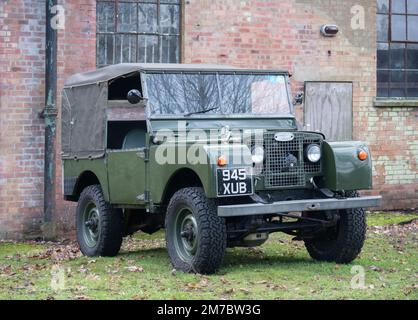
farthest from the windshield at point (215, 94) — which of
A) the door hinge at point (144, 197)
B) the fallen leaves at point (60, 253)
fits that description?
the fallen leaves at point (60, 253)

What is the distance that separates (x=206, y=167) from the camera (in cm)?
828

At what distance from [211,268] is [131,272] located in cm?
96

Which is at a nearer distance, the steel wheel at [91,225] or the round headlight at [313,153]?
the round headlight at [313,153]

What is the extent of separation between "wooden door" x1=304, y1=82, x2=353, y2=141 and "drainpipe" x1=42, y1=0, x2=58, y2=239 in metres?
4.36

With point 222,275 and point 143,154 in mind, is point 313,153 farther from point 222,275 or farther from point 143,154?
point 143,154

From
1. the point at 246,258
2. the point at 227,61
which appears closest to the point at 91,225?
the point at 246,258

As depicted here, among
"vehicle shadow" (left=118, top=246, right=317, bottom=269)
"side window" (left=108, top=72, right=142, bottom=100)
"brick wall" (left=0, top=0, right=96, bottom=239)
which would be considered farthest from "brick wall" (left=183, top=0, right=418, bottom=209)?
"vehicle shadow" (left=118, top=246, right=317, bottom=269)

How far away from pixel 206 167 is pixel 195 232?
0.73 m

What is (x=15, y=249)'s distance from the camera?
39.8ft

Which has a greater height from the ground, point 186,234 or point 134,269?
point 186,234

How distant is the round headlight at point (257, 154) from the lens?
343 inches

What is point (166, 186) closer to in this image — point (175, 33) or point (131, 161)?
point (131, 161)

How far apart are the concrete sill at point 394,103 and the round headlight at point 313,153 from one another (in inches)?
262

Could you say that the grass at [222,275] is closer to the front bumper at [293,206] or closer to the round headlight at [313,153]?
the front bumper at [293,206]
